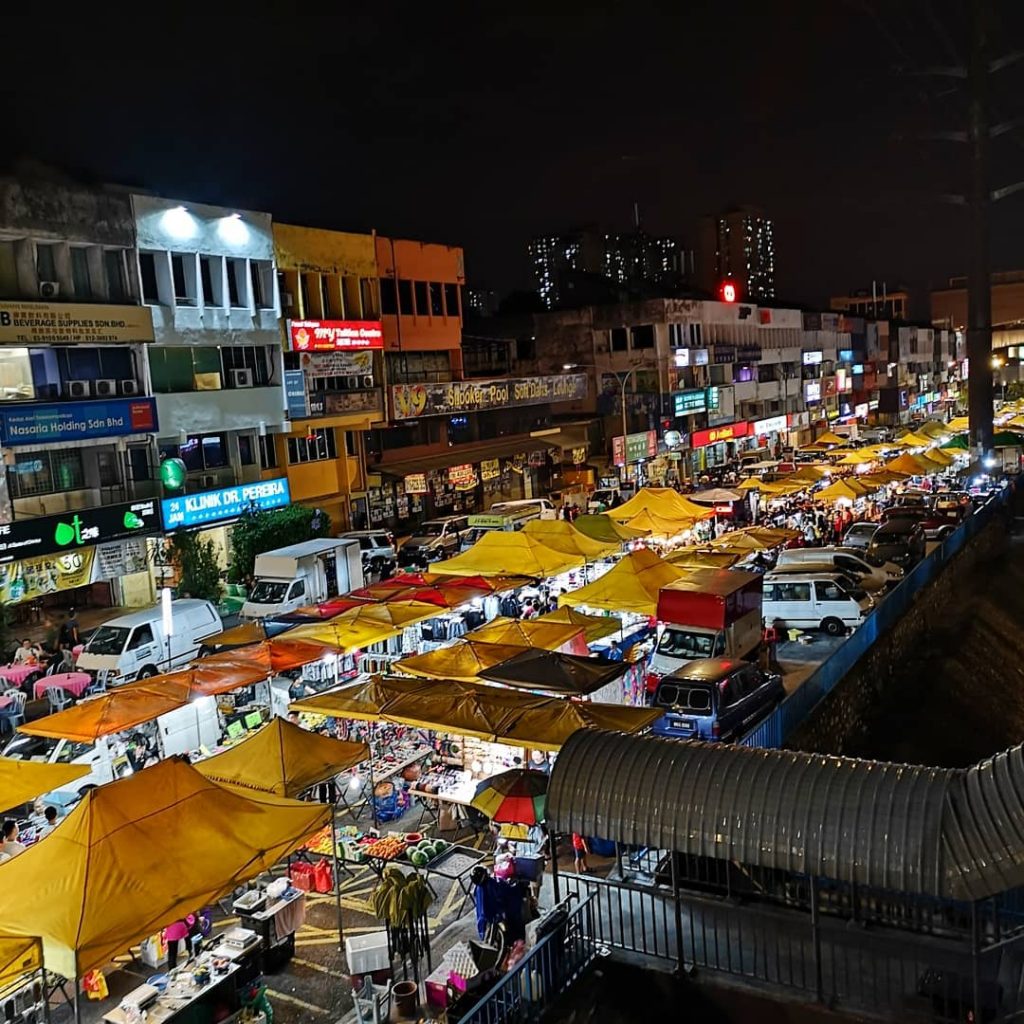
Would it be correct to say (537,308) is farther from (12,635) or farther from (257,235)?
(12,635)

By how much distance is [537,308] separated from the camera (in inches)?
2753

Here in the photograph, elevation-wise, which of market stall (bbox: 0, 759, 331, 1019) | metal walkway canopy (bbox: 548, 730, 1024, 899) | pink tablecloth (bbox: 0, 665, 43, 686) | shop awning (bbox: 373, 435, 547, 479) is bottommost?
pink tablecloth (bbox: 0, 665, 43, 686)

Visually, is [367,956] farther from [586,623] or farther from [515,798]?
[586,623]

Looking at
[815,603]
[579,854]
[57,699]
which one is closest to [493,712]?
[579,854]

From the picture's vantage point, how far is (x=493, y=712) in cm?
1371

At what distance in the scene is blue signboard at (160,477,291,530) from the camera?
100ft

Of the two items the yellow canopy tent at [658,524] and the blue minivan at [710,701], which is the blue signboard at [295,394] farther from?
the blue minivan at [710,701]

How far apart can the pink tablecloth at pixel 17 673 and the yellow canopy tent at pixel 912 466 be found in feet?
112

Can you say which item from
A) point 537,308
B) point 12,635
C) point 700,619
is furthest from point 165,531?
point 537,308

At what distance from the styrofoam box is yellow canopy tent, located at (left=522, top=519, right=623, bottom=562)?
Answer: 15.7 meters

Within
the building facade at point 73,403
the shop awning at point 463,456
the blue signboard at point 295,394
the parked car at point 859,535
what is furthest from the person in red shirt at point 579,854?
the shop awning at point 463,456

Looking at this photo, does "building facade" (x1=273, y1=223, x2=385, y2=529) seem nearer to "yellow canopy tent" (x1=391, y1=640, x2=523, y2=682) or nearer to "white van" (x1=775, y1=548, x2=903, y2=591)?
"white van" (x1=775, y1=548, x2=903, y2=591)

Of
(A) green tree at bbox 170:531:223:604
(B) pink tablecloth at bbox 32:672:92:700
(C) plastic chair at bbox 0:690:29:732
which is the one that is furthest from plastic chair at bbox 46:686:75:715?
(A) green tree at bbox 170:531:223:604

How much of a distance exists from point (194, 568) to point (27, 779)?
17282 millimetres
